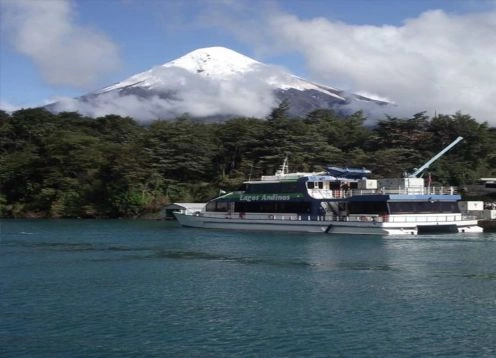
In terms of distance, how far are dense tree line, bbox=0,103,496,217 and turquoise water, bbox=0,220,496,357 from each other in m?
24.8

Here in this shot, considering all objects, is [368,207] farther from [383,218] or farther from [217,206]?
[217,206]

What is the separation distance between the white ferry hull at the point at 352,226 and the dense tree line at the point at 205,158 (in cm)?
1455

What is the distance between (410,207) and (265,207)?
933 cm

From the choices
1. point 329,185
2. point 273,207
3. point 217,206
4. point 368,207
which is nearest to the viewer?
point 368,207

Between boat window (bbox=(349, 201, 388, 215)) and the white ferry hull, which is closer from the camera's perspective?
the white ferry hull

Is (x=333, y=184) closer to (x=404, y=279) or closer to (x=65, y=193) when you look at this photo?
(x=404, y=279)

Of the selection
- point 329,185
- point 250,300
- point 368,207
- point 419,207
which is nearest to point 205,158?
point 329,185

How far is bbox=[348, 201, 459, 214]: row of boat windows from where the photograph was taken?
1428 inches

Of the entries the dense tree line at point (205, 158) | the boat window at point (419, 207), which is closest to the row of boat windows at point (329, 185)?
the boat window at point (419, 207)

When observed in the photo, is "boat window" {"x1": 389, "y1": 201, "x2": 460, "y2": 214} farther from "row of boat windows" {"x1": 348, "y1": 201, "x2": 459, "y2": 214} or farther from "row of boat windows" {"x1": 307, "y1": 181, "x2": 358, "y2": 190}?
"row of boat windows" {"x1": 307, "y1": 181, "x2": 358, "y2": 190}

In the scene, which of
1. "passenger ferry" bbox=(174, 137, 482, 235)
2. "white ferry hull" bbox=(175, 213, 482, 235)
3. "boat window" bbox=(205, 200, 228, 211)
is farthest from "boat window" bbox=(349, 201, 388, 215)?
"boat window" bbox=(205, 200, 228, 211)

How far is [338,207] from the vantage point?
3934cm

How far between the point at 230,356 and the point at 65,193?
5137 centimetres

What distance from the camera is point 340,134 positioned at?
6181cm
